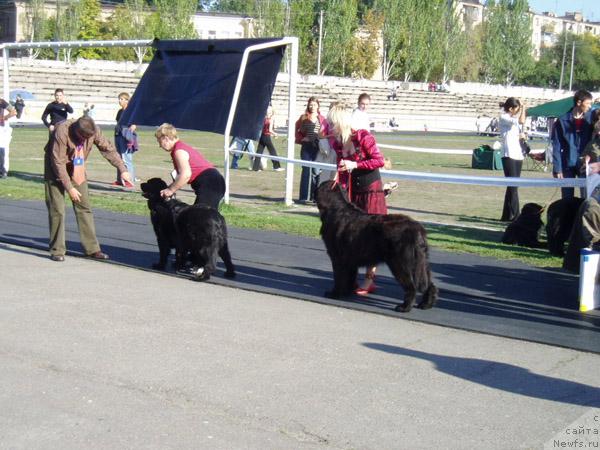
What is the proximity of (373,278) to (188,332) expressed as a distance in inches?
93.1

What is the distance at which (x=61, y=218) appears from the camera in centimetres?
1059

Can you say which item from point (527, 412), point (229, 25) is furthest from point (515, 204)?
point (229, 25)

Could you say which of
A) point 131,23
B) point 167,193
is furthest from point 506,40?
point 167,193

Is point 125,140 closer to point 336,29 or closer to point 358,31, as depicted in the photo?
point 336,29

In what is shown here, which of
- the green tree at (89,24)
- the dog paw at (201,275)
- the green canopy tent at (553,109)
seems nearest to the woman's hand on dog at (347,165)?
the dog paw at (201,275)

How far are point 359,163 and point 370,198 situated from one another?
0.42 metres

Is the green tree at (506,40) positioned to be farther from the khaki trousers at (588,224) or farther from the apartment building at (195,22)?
the khaki trousers at (588,224)

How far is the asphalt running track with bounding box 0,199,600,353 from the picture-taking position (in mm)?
7906

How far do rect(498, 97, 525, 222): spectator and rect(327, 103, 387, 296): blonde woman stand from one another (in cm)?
597

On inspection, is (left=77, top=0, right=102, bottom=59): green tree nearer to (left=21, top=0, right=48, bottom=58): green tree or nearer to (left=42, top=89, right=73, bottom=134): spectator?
(left=21, top=0, right=48, bottom=58): green tree

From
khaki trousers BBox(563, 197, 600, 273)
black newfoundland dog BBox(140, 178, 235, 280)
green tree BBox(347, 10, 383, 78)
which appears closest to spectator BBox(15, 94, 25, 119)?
black newfoundland dog BBox(140, 178, 235, 280)

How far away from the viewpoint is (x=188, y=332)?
7.43 metres

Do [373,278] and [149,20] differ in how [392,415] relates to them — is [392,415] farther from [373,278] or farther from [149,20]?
[149,20]

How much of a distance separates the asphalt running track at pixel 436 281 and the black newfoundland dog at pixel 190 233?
217mm
